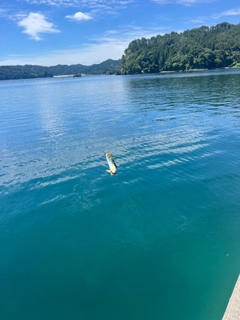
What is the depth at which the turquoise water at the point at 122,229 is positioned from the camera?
11250 mm

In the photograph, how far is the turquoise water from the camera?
11250mm

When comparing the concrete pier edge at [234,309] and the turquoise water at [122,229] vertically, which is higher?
the concrete pier edge at [234,309]

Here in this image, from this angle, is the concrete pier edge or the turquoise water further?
the turquoise water

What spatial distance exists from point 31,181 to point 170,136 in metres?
19.1

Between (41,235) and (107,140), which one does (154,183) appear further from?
(107,140)

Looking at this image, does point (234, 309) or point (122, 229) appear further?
point (122, 229)

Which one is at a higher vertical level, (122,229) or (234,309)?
(234,309)

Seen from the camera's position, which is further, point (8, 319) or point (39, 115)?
point (39, 115)

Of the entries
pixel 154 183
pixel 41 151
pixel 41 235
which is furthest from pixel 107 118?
→ pixel 41 235

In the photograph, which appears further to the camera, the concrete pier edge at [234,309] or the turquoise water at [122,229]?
the turquoise water at [122,229]

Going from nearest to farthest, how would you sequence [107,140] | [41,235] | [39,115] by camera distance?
[41,235] → [107,140] → [39,115]

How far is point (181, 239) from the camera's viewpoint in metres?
14.7

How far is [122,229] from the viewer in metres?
15.7

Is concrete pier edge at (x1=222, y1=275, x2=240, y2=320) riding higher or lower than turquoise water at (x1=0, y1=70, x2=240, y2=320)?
higher
